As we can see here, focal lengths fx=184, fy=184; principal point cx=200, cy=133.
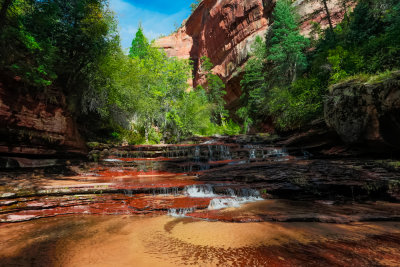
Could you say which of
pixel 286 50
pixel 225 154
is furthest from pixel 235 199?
pixel 286 50

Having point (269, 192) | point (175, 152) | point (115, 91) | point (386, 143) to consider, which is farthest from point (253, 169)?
point (115, 91)

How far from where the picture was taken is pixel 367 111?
743cm

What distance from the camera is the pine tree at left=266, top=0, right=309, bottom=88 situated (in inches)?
754

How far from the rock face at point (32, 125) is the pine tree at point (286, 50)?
66.0 feet

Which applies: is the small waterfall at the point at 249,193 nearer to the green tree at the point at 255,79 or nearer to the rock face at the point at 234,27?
the green tree at the point at 255,79

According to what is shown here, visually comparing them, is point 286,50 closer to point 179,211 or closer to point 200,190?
point 200,190

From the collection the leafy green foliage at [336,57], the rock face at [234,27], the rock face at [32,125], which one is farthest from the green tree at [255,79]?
the rock face at [32,125]

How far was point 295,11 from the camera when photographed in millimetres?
25516

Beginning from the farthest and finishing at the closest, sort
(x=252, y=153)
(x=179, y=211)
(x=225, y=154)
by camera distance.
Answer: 1. (x=225, y=154)
2. (x=252, y=153)
3. (x=179, y=211)

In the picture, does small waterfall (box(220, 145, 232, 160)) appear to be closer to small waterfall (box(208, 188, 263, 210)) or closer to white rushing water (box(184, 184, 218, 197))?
white rushing water (box(184, 184, 218, 197))

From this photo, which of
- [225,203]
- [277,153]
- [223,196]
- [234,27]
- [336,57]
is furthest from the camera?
[234,27]

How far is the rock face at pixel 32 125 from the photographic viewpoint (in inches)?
295

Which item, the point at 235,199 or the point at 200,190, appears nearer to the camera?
the point at 235,199

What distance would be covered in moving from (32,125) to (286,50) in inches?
870
